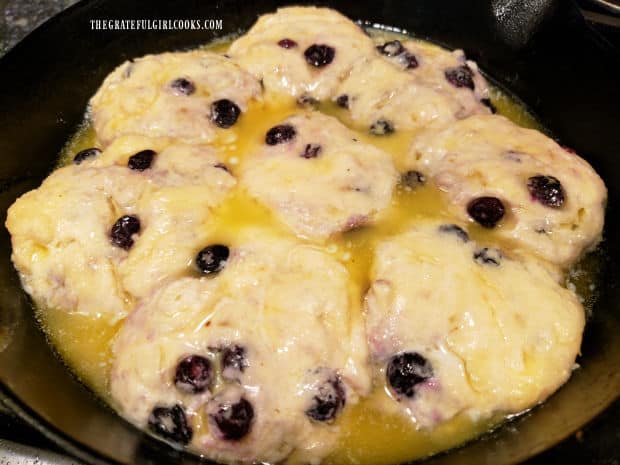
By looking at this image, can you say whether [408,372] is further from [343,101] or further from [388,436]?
[343,101]

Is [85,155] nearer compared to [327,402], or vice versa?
[327,402]

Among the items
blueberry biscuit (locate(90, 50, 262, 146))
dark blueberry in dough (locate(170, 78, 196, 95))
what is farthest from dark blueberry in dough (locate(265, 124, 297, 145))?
dark blueberry in dough (locate(170, 78, 196, 95))

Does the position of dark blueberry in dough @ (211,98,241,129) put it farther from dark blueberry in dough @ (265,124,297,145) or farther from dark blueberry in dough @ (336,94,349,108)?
dark blueberry in dough @ (336,94,349,108)

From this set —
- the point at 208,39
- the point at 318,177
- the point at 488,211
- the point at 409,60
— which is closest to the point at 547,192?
the point at 488,211

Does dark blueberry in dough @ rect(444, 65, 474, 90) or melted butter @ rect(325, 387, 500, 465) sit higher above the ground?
dark blueberry in dough @ rect(444, 65, 474, 90)

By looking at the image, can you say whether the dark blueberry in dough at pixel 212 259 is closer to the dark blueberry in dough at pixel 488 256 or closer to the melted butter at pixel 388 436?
the melted butter at pixel 388 436
